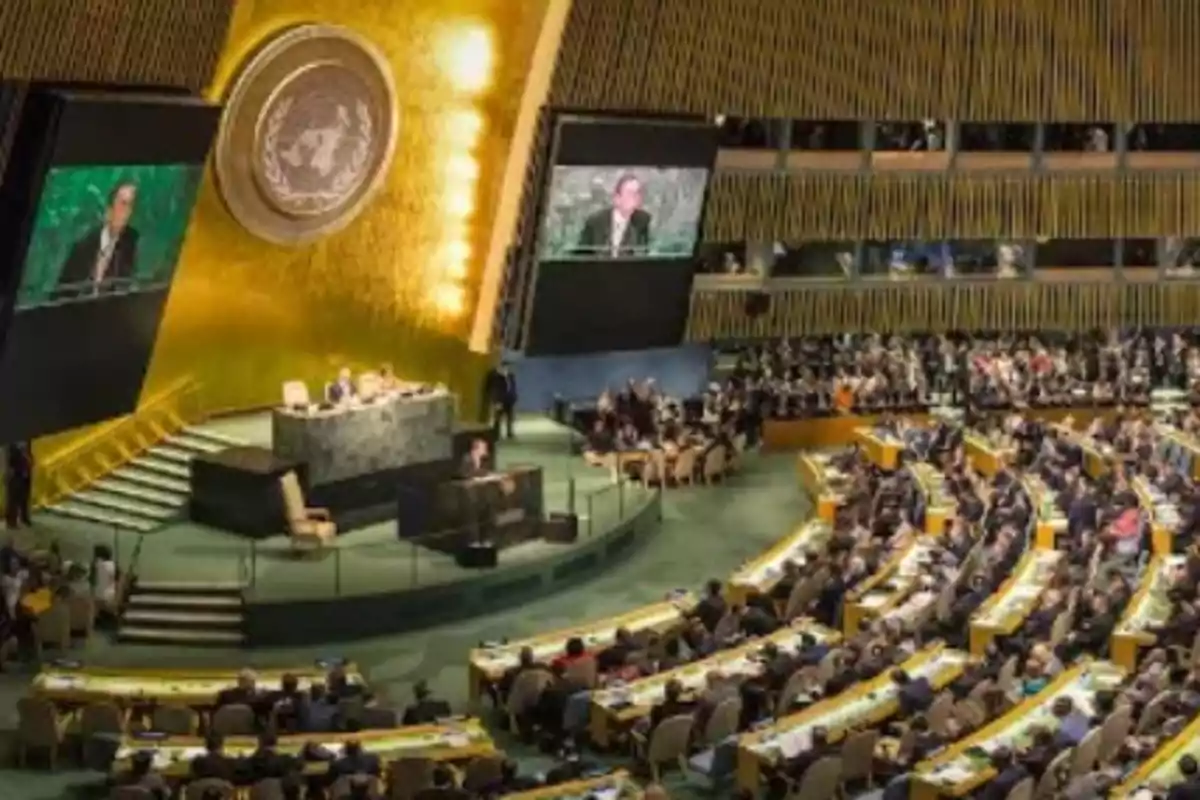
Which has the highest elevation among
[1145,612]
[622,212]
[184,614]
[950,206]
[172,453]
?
[950,206]

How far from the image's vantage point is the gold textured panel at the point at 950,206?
3316 cm

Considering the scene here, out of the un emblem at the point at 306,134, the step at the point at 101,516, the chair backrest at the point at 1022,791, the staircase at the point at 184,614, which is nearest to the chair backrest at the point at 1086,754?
the chair backrest at the point at 1022,791

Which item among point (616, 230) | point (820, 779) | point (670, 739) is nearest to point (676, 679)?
point (670, 739)

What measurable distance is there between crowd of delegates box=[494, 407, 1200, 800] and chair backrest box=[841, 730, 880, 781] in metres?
0.17

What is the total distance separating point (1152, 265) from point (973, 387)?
16.3 ft

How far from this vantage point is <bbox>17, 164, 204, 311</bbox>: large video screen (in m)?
21.1

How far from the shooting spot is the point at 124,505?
25.1 meters

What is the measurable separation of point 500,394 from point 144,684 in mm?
12741

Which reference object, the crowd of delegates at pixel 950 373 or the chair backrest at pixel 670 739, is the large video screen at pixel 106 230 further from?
the crowd of delegates at pixel 950 373

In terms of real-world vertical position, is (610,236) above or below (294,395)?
above

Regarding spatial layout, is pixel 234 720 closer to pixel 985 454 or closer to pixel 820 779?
pixel 820 779

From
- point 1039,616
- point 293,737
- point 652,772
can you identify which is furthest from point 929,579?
point 293,737

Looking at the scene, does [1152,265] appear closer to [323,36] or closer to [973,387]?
[973,387]

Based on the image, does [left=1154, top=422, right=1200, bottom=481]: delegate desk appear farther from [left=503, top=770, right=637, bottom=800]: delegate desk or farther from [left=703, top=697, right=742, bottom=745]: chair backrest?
[left=503, top=770, right=637, bottom=800]: delegate desk
